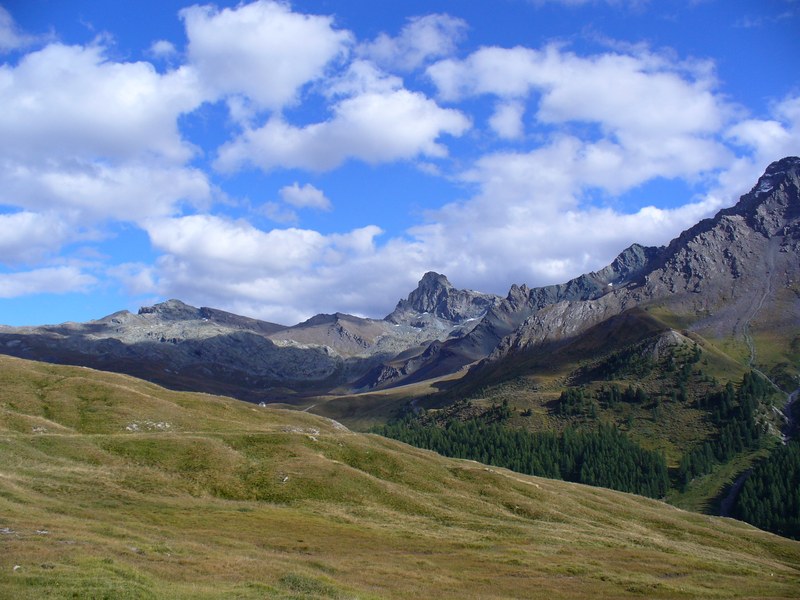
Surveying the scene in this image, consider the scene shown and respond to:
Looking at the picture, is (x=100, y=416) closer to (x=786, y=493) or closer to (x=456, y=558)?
(x=456, y=558)

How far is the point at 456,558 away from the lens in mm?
52781

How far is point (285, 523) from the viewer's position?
59.2 m

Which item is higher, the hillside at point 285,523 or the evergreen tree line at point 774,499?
the hillside at point 285,523

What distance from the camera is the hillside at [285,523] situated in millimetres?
35062

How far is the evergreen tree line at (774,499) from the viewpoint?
164m

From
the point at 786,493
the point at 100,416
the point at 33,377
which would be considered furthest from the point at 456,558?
the point at 786,493

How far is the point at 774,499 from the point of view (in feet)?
568

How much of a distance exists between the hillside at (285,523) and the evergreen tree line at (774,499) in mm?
63291

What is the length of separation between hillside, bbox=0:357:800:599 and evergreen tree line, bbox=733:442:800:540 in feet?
208

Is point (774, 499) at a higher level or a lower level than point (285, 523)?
lower

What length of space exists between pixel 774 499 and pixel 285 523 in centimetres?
16748

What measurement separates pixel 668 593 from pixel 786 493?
16358cm

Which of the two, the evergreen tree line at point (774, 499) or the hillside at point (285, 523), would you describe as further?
the evergreen tree line at point (774, 499)

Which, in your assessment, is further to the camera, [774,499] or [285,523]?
[774,499]
